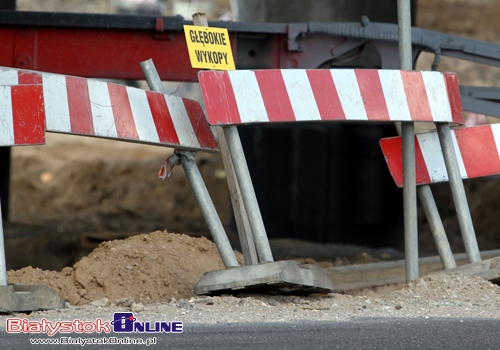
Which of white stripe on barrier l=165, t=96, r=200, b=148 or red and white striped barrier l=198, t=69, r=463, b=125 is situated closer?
red and white striped barrier l=198, t=69, r=463, b=125

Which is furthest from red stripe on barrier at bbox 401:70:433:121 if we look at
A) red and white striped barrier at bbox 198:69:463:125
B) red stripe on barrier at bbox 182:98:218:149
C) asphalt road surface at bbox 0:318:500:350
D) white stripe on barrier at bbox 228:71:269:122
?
asphalt road surface at bbox 0:318:500:350

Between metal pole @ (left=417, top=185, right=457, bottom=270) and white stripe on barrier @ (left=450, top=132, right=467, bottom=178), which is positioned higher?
white stripe on barrier @ (left=450, top=132, right=467, bottom=178)

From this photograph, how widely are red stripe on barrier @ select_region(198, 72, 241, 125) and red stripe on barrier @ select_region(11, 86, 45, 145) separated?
946 millimetres

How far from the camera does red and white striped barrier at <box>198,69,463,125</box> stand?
4922mm

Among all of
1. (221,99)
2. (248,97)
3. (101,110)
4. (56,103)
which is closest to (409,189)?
(248,97)

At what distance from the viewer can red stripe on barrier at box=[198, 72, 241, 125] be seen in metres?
4.89

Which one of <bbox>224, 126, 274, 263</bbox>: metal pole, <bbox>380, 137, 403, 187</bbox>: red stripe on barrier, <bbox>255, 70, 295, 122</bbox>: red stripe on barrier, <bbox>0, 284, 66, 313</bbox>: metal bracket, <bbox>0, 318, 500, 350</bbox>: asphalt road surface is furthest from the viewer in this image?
<bbox>380, 137, 403, 187</bbox>: red stripe on barrier

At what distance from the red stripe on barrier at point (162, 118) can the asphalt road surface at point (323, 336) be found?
1488 millimetres

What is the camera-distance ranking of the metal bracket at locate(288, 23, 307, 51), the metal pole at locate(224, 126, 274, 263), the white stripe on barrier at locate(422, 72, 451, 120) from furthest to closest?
the metal bracket at locate(288, 23, 307, 51) < the white stripe on barrier at locate(422, 72, 451, 120) < the metal pole at locate(224, 126, 274, 263)

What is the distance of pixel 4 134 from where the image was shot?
455 centimetres

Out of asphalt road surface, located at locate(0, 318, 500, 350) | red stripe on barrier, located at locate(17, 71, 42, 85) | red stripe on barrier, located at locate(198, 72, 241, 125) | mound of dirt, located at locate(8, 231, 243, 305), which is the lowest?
asphalt road surface, located at locate(0, 318, 500, 350)

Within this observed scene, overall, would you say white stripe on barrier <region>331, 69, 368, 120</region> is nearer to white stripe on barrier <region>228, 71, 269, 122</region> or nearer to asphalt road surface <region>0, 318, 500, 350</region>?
white stripe on barrier <region>228, 71, 269, 122</region>

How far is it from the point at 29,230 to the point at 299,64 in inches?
192

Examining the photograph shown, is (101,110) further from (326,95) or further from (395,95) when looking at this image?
(395,95)
